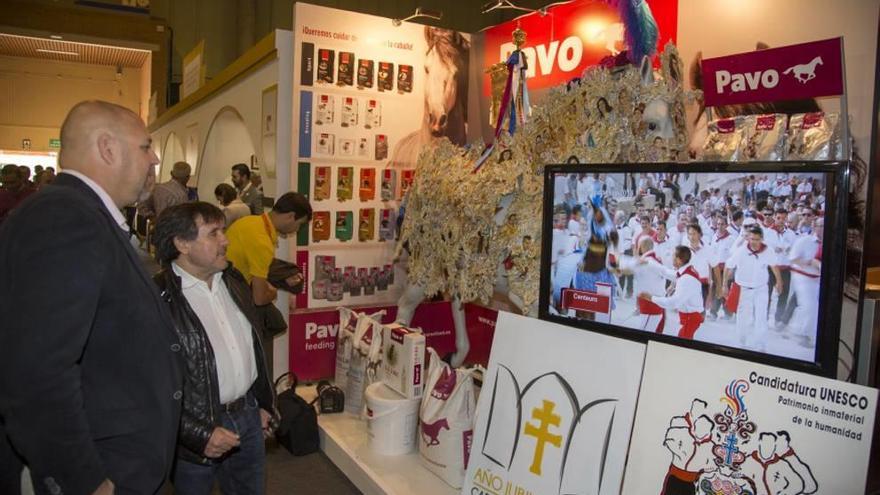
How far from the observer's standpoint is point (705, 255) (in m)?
2.00

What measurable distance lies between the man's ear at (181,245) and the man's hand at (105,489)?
0.94 m

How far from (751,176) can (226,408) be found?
6.21 ft

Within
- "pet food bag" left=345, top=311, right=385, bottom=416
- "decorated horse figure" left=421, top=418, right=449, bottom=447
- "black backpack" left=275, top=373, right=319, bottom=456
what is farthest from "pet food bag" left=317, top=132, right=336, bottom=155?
"decorated horse figure" left=421, top=418, right=449, bottom=447

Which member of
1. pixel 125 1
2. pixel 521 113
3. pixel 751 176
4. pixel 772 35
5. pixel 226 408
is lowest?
pixel 226 408

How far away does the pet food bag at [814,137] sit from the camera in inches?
87.3

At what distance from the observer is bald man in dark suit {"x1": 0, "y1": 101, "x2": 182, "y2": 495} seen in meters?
1.33

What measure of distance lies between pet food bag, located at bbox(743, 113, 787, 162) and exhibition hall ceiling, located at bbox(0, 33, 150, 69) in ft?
42.0

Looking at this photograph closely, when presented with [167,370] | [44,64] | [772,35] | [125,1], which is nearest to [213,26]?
[125,1]

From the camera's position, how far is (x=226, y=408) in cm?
226

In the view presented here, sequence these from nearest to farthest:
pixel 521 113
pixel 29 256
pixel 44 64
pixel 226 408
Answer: pixel 29 256
pixel 226 408
pixel 521 113
pixel 44 64

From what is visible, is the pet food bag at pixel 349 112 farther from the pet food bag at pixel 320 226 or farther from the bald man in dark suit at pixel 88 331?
the bald man in dark suit at pixel 88 331

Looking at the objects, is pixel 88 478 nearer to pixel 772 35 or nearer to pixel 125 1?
pixel 772 35

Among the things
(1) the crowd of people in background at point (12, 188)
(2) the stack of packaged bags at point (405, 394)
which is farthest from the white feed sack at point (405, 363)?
(1) the crowd of people in background at point (12, 188)

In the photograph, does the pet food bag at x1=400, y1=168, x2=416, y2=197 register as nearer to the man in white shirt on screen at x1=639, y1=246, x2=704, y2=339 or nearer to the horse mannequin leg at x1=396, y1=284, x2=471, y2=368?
the horse mannequin leg at x1=396, y1=284, x2=471, y2=368
